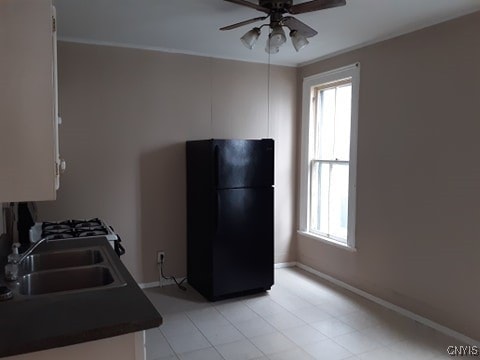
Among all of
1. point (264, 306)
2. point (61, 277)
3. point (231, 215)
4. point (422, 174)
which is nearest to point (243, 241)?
point (231, 215)

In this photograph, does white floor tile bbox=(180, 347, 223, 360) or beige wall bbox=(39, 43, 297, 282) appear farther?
beige wall bbox=(39, 43, 297, 282)

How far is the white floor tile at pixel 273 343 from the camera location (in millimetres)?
2863

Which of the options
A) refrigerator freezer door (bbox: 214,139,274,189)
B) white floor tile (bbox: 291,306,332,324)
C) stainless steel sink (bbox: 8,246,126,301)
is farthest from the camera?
refrigerator freezer door (bbox: 214,139,274,189)

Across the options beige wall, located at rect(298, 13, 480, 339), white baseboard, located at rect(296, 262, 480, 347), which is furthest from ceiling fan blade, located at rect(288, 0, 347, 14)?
white baseboard, located at rect(296, 262, 480, 347)

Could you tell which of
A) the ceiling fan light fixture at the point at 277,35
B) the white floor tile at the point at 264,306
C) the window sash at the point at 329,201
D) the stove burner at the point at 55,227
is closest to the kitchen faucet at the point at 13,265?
the stove burner at the point at 55,227

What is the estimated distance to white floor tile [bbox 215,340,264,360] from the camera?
9.06 feet

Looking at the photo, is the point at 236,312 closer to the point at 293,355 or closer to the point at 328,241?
the point at 293,355

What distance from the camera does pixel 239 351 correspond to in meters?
2.83

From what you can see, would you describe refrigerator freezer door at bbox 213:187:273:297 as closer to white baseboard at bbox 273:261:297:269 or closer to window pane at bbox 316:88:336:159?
white baseboard at bbox 273:261:297:269

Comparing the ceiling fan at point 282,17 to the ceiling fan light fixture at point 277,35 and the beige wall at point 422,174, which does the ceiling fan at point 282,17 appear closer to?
the ceiling fan light fixture at point 277,35

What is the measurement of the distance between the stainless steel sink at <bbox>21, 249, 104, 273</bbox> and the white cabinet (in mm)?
959

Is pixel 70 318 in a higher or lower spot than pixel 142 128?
lower

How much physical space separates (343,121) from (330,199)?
866mm

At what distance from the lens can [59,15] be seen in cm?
298
